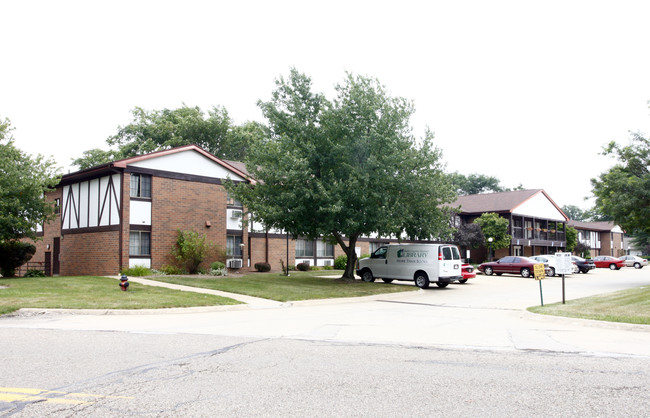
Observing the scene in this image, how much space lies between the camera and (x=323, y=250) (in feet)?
124

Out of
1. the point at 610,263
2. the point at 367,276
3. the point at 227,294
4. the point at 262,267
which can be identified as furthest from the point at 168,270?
the point at 610,263

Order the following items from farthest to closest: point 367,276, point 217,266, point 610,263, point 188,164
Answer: point 610,263
point 188,164
point 217,266
point 367,276

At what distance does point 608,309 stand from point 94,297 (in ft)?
47.6

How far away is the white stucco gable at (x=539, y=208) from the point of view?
2221 inches

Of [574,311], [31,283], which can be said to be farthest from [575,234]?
[31,283]

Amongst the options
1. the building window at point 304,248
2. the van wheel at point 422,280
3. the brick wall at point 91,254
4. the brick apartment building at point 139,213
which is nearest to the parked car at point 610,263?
the building window at point 304,248

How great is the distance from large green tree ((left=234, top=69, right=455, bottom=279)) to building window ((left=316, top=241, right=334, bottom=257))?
44.2ft

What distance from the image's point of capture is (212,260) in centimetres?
2866

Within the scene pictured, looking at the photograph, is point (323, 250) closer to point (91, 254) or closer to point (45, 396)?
point (91, 254)

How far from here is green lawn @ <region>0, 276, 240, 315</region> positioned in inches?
586

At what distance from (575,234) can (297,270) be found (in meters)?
45.1

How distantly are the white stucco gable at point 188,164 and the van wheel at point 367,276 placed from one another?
7.88 metres

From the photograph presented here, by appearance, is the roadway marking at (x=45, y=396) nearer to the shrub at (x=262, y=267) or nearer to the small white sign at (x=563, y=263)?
the small white sign at (x=563, y=263)

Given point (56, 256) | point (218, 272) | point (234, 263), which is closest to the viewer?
point (218, 272)
